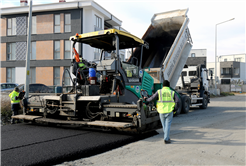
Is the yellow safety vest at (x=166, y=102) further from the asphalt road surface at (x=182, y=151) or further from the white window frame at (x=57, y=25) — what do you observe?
the white window frame at (x=57, y=25)

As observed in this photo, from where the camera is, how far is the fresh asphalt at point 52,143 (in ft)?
13.6

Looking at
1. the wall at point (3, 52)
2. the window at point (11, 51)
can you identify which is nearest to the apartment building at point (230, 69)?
the window at point (11, 51)

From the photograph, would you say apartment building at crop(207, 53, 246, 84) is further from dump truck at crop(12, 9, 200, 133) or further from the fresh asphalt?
the fresh asphalt

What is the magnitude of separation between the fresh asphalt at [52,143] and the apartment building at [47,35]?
1589 cm

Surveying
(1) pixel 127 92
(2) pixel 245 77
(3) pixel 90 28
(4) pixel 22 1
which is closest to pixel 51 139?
(1) pixel 127 92

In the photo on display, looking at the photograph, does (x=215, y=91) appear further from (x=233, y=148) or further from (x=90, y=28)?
(x=233, y=148)

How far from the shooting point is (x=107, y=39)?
690 centimetres

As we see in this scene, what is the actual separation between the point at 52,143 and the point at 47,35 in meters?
20.3

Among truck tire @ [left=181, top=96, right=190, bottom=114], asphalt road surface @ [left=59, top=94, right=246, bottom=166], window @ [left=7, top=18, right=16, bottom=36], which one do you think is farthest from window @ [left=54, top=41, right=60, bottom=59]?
asphalt road surface @ [left=59, top=94, right=246, bottom=166]

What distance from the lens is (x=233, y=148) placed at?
5.03 metres

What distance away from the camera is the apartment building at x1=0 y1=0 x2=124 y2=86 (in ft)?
73.7

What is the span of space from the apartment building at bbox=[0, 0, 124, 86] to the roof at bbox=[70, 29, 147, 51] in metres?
14.6

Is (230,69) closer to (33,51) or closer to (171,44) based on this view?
(33,51)

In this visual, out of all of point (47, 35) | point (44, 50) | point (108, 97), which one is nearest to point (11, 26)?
point (47, 35)
